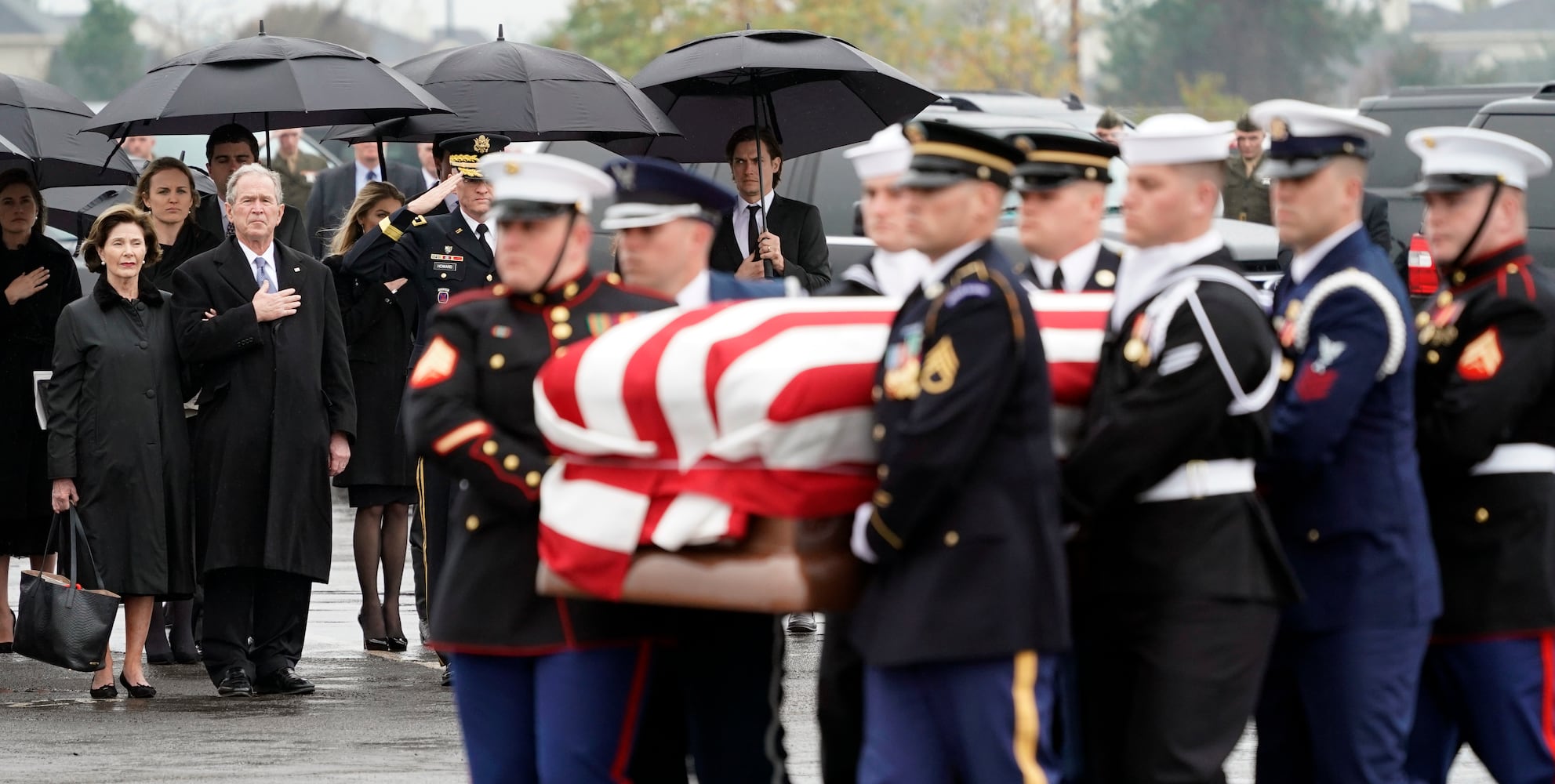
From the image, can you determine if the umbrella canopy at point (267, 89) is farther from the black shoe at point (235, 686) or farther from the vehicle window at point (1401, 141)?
the vehicle window at point (1401, 141)

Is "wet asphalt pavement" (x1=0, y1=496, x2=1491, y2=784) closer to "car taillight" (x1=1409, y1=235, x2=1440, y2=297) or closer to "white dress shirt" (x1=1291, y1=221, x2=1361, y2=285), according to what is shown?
"white dress shirt" (x1=1291, y1=221, x2=1361, y2=285)

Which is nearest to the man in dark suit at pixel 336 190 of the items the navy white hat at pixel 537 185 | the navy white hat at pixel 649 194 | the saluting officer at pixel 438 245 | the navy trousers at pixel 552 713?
the saluting officer at pixel 438 245

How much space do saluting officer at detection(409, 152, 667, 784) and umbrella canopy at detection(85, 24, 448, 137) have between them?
4.39m

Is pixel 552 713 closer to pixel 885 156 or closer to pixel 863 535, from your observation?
pixel 863 535

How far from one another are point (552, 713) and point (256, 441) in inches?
177

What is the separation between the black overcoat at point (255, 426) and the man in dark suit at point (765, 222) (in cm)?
198

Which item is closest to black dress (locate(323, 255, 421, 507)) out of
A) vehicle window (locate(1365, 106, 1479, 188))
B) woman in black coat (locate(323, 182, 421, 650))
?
woman in black coat (locate(323, 182, 421, 650))

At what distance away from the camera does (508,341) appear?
5.73 meters

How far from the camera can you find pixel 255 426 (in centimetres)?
976

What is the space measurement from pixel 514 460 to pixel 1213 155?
1.77 meters

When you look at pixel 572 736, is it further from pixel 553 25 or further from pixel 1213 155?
pixel 553 25

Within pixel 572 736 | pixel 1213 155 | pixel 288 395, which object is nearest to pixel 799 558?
pixel 572 736

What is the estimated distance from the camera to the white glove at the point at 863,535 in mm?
5102

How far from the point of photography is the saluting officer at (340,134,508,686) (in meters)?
9.77
